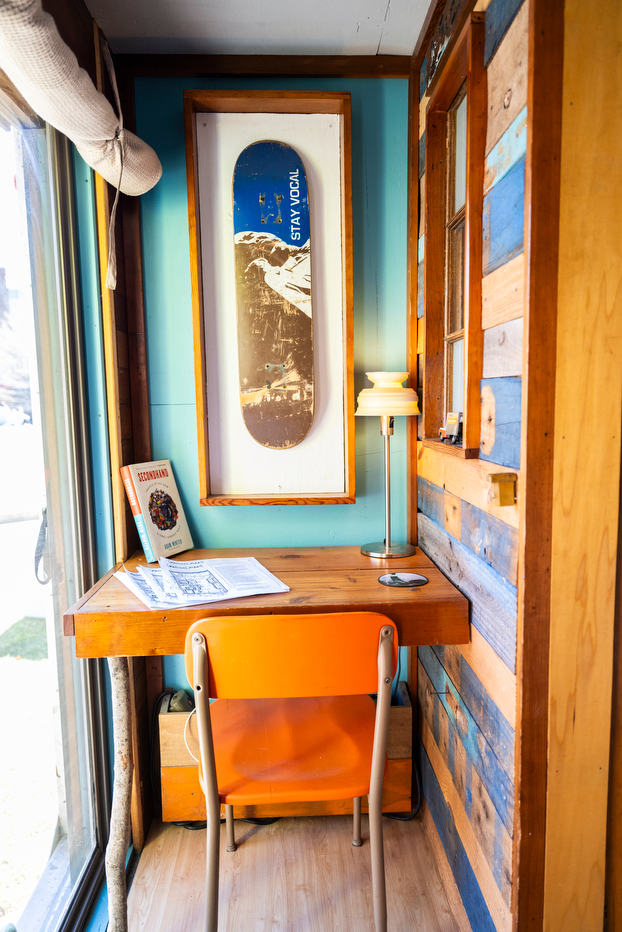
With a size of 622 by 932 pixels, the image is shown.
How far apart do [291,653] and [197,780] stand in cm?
101

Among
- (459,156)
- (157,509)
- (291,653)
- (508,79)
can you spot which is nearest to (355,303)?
(459,156)

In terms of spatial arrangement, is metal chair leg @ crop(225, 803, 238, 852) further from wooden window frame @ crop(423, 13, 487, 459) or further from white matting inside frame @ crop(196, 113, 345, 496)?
wooden window frame @ crop(423, 13, 487, 459)

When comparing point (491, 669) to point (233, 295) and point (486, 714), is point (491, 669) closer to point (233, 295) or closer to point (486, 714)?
point (486, 714)

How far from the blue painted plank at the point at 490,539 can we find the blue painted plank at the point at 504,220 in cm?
55

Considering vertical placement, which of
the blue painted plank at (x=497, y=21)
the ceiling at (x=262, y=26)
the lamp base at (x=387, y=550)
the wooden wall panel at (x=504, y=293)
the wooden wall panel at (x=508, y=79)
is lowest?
the lamp base at (x=387, y=550)

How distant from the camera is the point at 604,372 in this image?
1.00 m

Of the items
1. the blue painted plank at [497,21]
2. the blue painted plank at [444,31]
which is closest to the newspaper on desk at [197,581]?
the blue painted plank at [497,21]

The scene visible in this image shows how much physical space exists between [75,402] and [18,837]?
1.15m

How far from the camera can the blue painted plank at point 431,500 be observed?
5.45 ft

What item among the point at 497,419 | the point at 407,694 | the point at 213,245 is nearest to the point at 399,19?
the point at 213,245

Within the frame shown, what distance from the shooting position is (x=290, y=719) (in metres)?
1.47

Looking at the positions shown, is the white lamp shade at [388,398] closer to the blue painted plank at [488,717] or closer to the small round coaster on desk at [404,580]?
the small round coaster on desk at [404,580]

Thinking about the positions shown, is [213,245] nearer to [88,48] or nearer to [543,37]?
[88,48]

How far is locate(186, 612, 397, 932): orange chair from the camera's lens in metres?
1.14
